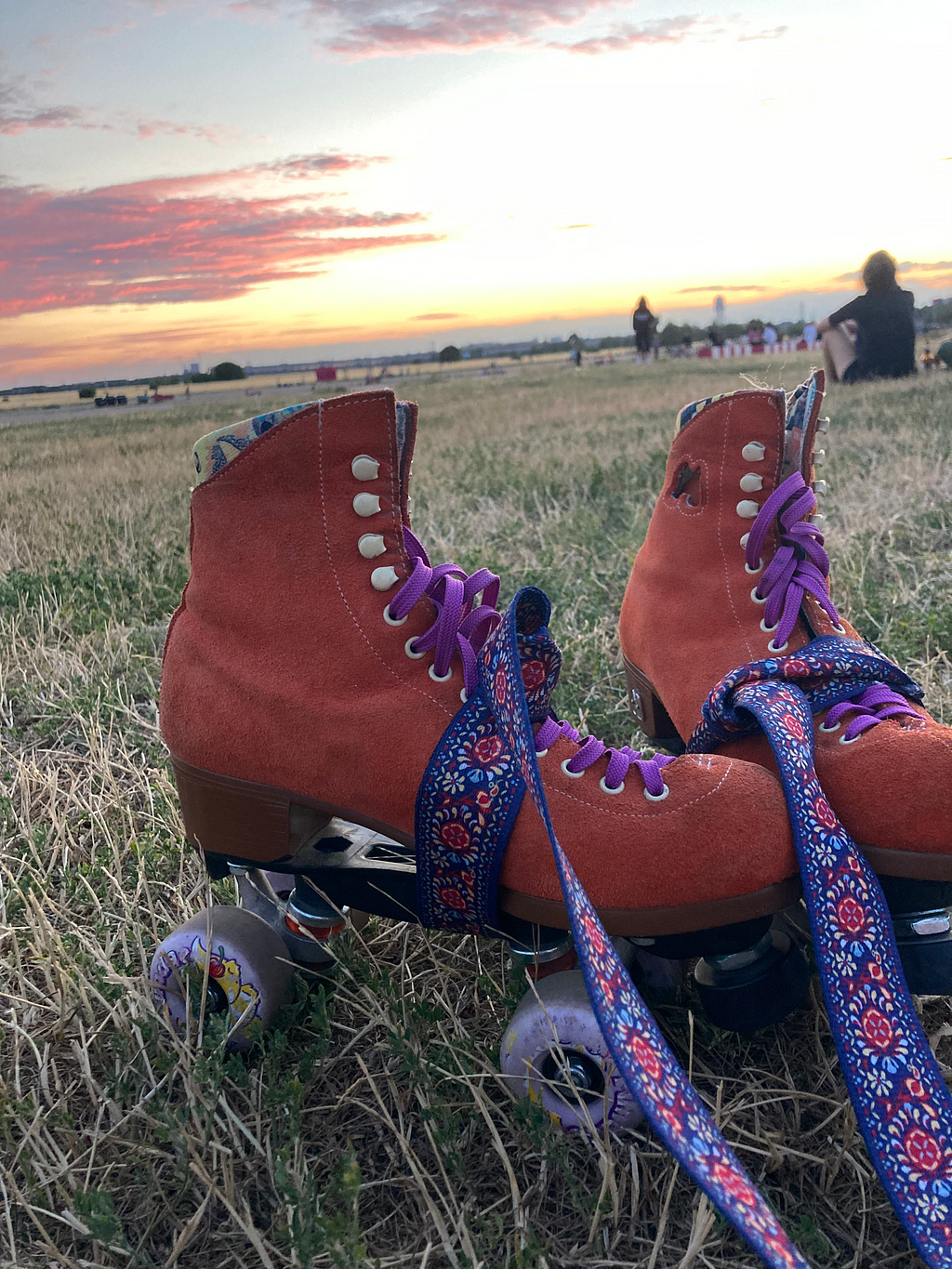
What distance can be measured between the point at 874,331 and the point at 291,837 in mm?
13110

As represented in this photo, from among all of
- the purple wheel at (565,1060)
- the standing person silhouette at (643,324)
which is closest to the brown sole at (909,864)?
the purple wheel at (565,1060)

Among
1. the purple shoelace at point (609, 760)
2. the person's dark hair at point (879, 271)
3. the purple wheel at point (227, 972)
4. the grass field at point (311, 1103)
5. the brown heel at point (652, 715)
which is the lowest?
the grass field at point (311, 1103)

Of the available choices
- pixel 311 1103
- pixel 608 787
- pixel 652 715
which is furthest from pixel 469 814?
pixel 652 715

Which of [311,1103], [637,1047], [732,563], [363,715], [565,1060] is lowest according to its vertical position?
[311,1103]

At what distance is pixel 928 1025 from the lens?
5.29ft

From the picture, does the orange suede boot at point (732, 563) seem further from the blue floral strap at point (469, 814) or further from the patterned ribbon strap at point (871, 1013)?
the blue floral strap at point (469, 814)

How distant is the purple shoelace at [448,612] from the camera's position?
61.7 inches

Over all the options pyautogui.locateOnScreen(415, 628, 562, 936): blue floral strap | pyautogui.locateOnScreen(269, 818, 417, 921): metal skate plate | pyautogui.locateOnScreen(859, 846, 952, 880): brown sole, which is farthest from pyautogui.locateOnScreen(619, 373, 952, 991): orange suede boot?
pyautogui.locateOnScreen(269, 818, 417, 921): metal skate plate

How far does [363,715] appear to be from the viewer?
5.13 ft

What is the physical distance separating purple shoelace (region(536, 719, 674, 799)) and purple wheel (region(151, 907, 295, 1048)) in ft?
1.99

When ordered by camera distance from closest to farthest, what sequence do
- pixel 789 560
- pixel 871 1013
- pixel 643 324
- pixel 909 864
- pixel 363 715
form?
pixel 871 1013 → pixel 909 864 → pixel 363 715 → pixel 789 560 → pixel 643 324

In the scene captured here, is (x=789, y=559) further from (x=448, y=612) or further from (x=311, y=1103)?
(x=311, y=1103)

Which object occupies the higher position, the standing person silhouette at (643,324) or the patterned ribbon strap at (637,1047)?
the standing person silhouette at (643,324)

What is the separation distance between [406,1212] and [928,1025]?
0.92 m
